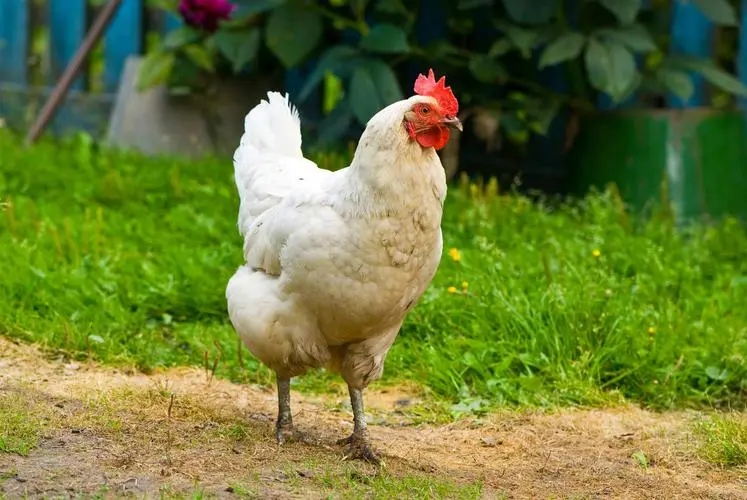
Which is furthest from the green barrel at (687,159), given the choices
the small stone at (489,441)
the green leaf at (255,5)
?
the small stone at (489,441)

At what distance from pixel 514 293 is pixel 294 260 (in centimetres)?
178

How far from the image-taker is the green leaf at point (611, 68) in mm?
6688

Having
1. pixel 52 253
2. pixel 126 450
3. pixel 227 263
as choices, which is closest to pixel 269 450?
pixel 126 450

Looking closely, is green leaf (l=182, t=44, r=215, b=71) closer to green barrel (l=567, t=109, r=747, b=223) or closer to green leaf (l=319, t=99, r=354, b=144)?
green leaf (l=319, t=99, r=354, b=144)

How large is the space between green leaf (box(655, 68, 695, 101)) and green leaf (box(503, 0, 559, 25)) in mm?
711

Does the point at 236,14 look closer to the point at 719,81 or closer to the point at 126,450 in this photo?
the point at 719,81

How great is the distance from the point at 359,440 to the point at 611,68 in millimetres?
3274

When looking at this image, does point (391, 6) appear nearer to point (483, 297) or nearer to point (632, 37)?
point (632, 37)

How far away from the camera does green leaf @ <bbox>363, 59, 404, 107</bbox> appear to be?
272 inches

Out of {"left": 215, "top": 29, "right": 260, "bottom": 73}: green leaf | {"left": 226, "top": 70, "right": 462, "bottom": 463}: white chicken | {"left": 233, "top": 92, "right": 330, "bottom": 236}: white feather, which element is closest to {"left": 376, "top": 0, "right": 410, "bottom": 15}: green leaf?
{"left": 215, "top": 29, "right": 260, "bottom": 73}: green leaf

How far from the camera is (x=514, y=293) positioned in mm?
5473

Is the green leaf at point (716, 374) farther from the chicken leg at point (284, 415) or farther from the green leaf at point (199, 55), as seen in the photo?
the green leaf at point (199, 55)

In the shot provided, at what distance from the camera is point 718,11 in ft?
22.7

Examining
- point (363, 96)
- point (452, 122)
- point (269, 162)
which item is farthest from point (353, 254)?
Answer: point (363, 96)
